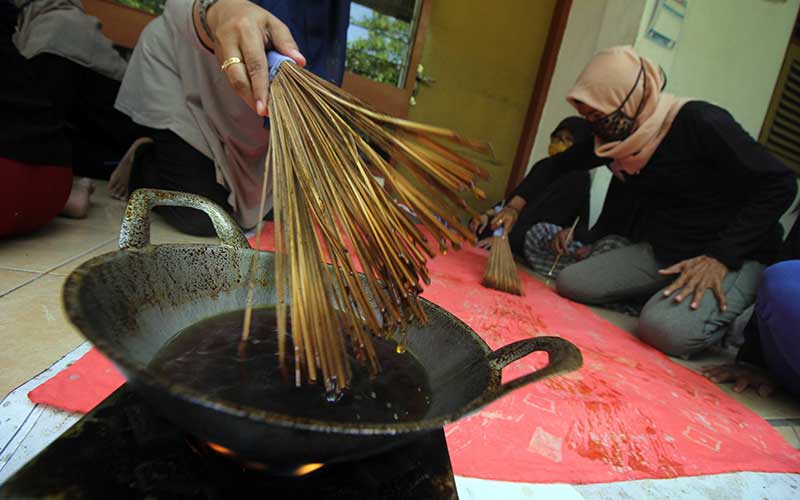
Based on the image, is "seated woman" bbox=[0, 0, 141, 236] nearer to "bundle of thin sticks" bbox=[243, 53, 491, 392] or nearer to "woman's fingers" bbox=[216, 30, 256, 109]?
"woman's fingers" bbox=[216, 30, 256, 109]

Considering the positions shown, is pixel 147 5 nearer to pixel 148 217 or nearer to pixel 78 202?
pixel 78 202

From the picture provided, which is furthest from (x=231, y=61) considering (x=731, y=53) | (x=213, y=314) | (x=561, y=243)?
(x=731, y=53)

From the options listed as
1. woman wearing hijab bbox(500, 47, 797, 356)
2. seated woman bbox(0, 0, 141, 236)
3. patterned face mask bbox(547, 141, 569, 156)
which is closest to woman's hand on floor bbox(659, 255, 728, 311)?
woman wearing hijab bbox(500, 47, 797, 356)

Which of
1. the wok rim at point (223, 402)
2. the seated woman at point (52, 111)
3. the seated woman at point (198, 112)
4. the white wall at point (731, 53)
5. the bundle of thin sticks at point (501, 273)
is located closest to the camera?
the wok rim at point (223, 402)

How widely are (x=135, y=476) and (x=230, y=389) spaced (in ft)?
0.36

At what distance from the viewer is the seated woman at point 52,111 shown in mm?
1319

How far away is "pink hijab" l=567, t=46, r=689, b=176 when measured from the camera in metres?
2.07

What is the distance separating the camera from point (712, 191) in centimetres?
209

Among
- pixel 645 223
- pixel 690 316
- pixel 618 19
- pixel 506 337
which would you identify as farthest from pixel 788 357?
pixel 618 19

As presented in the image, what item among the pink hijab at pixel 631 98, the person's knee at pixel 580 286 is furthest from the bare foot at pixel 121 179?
the person's knee at pixel 580 286

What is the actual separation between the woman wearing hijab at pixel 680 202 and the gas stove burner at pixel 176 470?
1798mm

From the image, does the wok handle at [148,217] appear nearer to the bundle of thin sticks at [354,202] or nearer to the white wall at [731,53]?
the bundle of thin sticks at [354,202]

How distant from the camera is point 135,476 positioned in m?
0.42

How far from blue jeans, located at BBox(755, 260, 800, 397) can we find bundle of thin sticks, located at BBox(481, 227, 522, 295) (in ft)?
3.17
